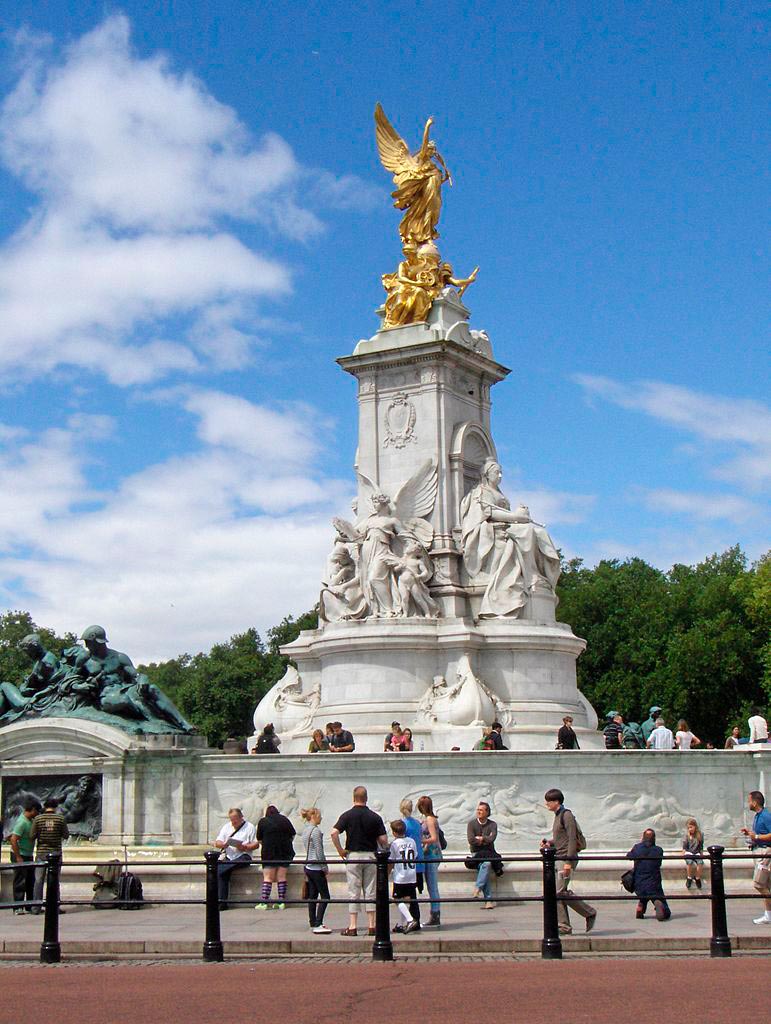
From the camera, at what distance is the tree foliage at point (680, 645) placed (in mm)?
58906

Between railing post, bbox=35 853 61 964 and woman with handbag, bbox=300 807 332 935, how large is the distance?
2.72 m

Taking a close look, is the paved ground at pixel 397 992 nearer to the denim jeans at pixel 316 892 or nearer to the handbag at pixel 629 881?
the denim jeans at pixel 316 892

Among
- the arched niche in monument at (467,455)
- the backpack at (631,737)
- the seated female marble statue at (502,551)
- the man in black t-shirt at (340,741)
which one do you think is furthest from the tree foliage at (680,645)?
the man in black t-shirt at (340,741)

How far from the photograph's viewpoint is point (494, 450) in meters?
34.2

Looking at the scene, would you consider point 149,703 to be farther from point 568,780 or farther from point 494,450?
point 494,450

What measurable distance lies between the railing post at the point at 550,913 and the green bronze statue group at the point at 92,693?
9789 millimetres

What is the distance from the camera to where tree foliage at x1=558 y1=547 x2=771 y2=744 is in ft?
193

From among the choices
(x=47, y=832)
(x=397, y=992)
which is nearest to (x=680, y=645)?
(x=47, y=832)

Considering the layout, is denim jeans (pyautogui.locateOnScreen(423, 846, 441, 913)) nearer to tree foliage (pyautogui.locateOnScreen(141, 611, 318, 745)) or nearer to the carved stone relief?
the carved stone relief

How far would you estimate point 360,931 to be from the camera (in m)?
17.6

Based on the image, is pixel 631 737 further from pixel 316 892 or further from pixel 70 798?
pixel 316 892

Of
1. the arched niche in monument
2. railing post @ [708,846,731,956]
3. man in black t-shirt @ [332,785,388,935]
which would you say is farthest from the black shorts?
the arched niche in monument

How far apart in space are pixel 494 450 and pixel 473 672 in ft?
21.9

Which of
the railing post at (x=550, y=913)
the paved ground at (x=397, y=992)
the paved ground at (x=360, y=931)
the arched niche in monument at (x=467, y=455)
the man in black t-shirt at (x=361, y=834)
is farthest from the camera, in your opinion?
the arched niche in monument at (x=467, y=455)
